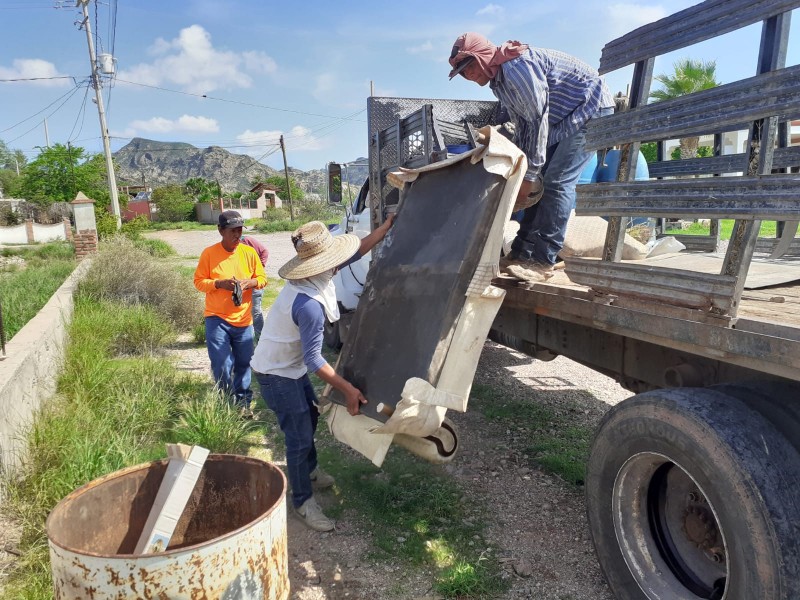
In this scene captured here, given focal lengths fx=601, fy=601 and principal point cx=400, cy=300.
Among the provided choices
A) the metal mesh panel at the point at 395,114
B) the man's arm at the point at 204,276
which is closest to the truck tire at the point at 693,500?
the man's arm at the point at 204,276

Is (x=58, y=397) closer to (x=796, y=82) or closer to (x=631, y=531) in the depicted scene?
(x=631, y=531)

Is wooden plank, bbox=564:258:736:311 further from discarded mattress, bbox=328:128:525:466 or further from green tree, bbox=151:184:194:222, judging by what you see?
green tree, bbox=151:184:194:222

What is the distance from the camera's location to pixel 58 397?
4676mm

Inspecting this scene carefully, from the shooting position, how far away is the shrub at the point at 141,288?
8539mm

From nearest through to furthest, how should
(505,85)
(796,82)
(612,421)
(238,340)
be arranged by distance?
(796,82) < (612,421) < (505,85) < (238,340)

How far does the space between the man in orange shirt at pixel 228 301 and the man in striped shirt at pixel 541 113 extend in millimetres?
2376

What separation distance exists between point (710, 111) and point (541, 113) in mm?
1169

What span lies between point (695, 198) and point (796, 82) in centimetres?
46

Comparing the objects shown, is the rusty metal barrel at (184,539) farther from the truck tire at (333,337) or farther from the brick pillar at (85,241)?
the brick pillar at (85,241)

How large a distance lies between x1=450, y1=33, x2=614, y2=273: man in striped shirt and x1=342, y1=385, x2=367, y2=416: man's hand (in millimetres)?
1296

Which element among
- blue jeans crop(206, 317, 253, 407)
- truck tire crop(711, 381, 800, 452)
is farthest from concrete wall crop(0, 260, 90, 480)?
truck tire crop(711, 381, 800, 452)

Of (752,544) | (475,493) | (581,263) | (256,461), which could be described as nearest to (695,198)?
(581,263)

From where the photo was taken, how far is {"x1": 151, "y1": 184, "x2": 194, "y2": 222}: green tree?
52.7 m

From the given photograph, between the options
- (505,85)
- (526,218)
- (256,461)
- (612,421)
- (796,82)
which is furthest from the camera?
(526,218)
